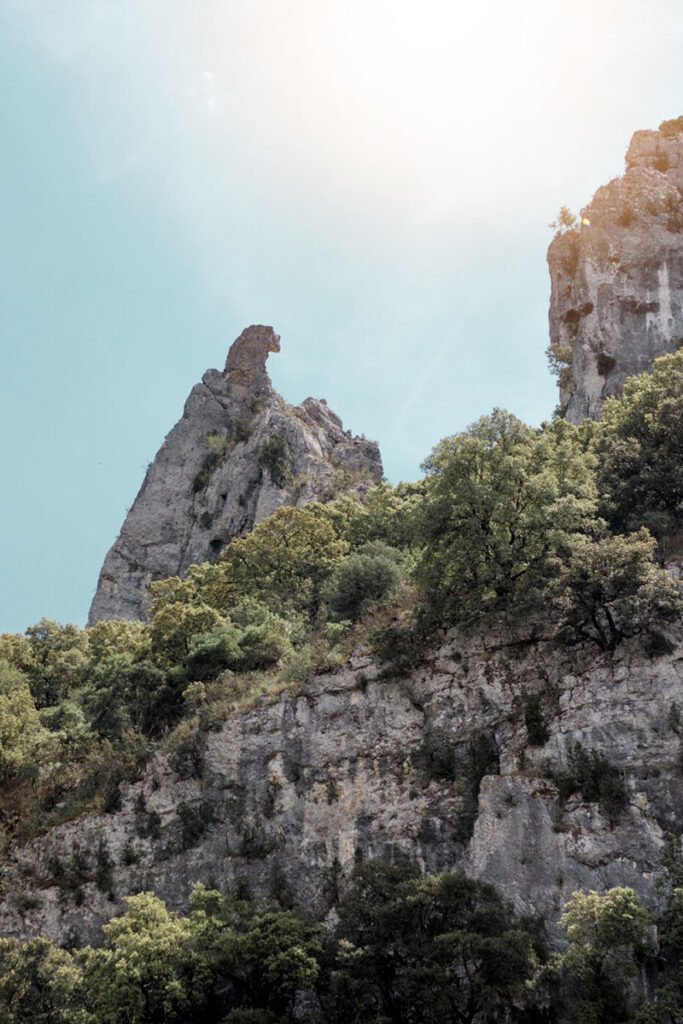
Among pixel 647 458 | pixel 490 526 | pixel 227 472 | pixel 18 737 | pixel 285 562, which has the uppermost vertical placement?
pixel 227 472

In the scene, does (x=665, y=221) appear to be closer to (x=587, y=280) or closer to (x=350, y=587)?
(x=587, y=280)

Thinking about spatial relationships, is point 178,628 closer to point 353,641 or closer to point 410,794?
point 353,641

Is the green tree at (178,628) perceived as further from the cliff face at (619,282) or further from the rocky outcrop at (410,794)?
the cliff face at (619,282)

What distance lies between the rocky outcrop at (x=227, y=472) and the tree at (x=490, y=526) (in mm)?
30877

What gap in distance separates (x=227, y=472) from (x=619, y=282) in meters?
29.4

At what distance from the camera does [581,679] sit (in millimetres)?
22875

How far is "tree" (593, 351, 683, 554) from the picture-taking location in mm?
30078

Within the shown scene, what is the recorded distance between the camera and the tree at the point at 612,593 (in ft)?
72.9

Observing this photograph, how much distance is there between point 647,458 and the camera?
32.4 meters

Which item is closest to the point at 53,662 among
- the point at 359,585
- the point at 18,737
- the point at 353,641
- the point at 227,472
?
the point at 18,737

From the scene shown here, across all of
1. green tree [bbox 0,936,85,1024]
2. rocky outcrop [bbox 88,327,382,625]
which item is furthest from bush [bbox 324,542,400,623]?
rocky outcrop [bbox 88,327,382,625]

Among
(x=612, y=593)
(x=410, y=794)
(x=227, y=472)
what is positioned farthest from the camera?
(x=227, y=472)

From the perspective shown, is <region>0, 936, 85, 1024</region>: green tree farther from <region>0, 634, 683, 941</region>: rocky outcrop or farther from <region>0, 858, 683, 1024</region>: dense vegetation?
<region>0, 634, 683, 941</region>: rocky outcrop

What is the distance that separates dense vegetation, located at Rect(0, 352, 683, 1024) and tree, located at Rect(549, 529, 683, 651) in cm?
5
